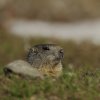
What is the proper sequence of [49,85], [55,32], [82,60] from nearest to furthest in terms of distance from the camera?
[49,85], [82,60], [55,32]

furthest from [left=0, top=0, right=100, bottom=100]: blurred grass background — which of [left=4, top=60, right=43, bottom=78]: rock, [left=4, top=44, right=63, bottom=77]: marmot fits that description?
[left=4, top=44, right=63, bottom=77]: marmot

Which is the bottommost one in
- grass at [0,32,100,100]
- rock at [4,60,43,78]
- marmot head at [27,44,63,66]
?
grass at [0,32,100,100]

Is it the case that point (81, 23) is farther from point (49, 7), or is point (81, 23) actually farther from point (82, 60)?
point (82, 60)

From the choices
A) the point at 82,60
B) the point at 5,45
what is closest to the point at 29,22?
the point at 5,45

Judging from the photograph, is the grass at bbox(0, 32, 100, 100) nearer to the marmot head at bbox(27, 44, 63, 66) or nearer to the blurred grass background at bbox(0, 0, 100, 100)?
the blurred grass background at bbox(0, 0, 100, 100)

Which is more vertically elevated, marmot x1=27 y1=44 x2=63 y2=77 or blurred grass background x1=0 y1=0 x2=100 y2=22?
blurred grass background x1=0 y1=0 x2=100 y2=22

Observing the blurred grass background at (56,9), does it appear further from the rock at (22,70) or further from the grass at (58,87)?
the rock at (22,70)

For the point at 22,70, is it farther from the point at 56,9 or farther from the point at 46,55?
the point at 56,9
